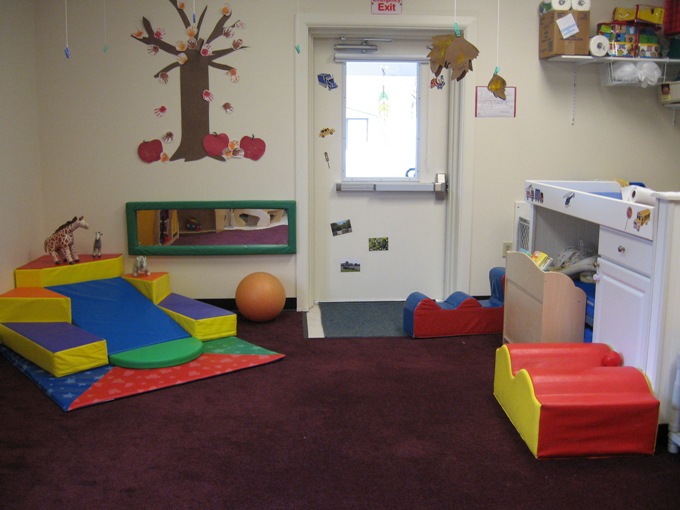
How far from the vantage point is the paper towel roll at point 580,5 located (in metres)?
4.62

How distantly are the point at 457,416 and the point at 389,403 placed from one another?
0.33 m

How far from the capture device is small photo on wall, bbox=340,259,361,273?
5.24m

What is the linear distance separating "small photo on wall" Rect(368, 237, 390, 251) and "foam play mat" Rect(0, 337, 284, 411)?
1.38 metres

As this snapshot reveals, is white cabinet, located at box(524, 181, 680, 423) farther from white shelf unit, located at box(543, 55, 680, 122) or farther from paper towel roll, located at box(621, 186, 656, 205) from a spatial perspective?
white shelf unit, located at box(543, 55, 680, 122)

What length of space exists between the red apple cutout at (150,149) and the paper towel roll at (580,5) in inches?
110

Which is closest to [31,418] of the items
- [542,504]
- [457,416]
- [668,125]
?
[457,416]

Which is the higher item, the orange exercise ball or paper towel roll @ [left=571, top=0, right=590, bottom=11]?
paper towel roll @ [left=571, top=0, right=590, bottom=11]

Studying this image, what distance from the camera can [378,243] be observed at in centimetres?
522

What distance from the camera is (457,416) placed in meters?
3.25

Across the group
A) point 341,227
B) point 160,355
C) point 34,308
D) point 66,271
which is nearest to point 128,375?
point 160,355

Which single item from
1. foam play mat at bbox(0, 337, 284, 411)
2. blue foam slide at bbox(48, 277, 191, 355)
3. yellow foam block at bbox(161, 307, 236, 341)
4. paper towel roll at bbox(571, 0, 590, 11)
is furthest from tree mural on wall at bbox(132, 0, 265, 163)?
paper towel roll at bbox(571, 0, 590, 11)

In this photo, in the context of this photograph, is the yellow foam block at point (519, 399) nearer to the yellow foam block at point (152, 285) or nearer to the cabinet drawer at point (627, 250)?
the cabinet drawer at point (627, 250)

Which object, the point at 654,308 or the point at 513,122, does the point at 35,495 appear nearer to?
the point at 654,308

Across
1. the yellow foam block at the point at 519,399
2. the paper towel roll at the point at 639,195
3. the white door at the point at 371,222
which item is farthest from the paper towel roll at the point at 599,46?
the yellow foam block at the point at 519,399
